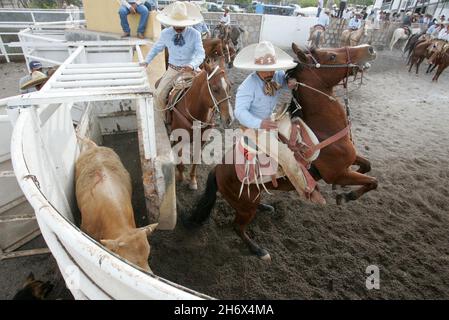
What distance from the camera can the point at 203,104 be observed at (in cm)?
390

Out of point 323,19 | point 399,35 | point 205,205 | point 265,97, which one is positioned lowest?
point 205,205

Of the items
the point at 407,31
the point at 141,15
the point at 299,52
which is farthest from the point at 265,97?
the point at 407,31

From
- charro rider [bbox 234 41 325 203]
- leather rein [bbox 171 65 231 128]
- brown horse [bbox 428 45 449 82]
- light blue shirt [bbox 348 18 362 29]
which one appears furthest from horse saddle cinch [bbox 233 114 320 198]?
light blue shirt [bbox 348 18 362 29]

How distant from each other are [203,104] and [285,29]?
14.9 metres

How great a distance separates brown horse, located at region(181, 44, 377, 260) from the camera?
2.79 meters

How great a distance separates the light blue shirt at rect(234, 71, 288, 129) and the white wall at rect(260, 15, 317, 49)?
14943 mm

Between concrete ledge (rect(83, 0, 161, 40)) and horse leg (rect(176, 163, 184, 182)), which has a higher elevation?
concrete ledge (rect(83, 0, 161, 40))

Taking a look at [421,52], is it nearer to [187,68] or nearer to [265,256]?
[187,68]

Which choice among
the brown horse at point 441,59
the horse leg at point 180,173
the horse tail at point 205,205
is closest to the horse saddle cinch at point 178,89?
the horse leg at point 180,173

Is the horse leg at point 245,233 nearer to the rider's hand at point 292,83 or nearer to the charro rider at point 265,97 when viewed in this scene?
the charro rider at point 265,97

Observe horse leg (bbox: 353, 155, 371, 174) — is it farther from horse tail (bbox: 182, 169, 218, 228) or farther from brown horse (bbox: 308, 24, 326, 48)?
brown horse (bbox: 308, 24, 326, 48)

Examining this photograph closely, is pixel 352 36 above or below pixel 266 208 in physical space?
above

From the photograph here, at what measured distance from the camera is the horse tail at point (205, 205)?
3414 millimetres
